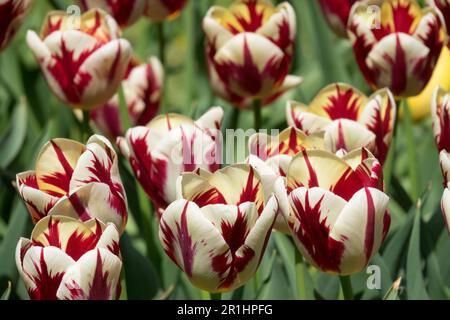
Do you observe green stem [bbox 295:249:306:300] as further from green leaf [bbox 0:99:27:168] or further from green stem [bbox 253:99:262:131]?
green leaf [bbox 0:99:27:168]

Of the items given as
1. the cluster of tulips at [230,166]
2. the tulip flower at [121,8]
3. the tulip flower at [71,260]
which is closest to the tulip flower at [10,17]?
the cluster of tulips at [230,166]

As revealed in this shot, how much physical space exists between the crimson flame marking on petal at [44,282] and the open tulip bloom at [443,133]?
1.14 feet

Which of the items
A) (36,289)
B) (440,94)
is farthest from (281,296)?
(36,289)

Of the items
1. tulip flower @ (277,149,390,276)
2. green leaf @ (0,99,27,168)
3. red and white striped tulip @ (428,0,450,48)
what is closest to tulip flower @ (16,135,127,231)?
tulip flower @ (277,149,390,276)

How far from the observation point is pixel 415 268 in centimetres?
125

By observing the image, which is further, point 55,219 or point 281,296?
point 281,296

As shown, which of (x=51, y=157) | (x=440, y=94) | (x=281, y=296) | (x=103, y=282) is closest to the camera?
(x=103, y=282)

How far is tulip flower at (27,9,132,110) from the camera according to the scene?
1.33m

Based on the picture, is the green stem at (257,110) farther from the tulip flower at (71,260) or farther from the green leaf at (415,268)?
the tulip flower at (71,260)

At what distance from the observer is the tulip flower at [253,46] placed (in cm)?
140

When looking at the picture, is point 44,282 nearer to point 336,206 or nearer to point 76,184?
point 76,184

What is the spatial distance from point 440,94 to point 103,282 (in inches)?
17.9

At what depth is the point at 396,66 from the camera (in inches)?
52.2

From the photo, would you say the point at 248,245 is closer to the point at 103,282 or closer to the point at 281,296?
the point at 103,282
